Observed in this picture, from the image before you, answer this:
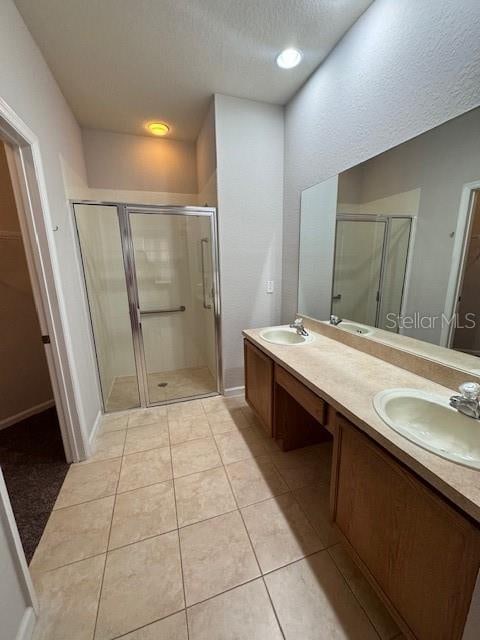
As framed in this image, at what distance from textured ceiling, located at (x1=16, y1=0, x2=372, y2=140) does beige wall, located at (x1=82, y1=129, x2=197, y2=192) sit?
15.5 inches

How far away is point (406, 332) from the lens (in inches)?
55.4

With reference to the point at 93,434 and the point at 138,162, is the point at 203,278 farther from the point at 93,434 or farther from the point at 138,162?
the point at 93,434

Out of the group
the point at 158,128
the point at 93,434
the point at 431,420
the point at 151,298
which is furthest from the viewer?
the point at 151,298

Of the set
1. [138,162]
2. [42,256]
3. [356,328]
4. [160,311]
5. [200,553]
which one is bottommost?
[200,553]

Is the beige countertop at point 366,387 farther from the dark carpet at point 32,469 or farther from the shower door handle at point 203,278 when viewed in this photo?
the dark carpet at point 32,469

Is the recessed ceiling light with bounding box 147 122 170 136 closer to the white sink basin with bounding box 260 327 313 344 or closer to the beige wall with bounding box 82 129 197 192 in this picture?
the beige wall with bounding box 82 129 197 192

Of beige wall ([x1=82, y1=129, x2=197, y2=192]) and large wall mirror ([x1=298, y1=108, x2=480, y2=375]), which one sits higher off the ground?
beige wall ([x1=82, y1=129, x2=197, y2=192])

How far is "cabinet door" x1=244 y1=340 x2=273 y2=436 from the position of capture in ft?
5.94

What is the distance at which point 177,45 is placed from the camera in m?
1.62

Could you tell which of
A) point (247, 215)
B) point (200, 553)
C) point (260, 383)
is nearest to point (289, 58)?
point (247, 215)

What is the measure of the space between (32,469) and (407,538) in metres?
2.22

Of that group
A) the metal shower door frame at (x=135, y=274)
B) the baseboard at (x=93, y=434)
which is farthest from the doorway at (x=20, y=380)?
the metal shower door frame at (x=135, y=274)

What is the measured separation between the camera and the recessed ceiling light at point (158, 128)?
2510mm

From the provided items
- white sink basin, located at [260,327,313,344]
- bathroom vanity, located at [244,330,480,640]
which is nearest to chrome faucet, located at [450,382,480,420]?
bathroom vanity, located at [244,330,480,640]
